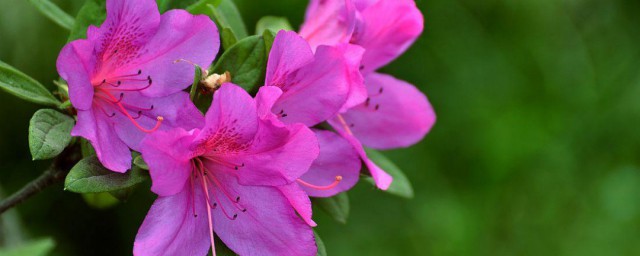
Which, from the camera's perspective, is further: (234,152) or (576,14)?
(576,14)

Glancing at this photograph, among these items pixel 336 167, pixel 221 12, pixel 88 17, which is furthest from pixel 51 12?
pixel 336 167

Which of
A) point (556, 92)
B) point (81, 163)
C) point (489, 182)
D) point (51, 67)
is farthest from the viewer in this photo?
point (556, 92)

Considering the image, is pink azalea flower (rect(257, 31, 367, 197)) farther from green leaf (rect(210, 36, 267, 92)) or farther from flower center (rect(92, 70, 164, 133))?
flower center (rect(92, 70, 164, 133))

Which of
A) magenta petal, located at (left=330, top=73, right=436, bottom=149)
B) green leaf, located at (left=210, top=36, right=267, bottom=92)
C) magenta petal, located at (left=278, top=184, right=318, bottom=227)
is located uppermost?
green leaf, located at (left=210, top=36, right=267, bottom=92)

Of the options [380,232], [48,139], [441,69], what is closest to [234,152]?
[48,139]

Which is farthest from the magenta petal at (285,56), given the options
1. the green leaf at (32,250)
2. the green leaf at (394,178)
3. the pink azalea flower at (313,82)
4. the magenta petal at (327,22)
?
the green leaf at (32,250)

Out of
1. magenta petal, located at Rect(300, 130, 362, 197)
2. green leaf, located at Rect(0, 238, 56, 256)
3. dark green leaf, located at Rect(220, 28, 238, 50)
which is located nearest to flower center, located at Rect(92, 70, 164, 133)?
dark green leaf, located at Rect(220, 28, 238, 50)

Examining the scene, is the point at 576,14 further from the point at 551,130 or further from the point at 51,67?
the point at 51,67
